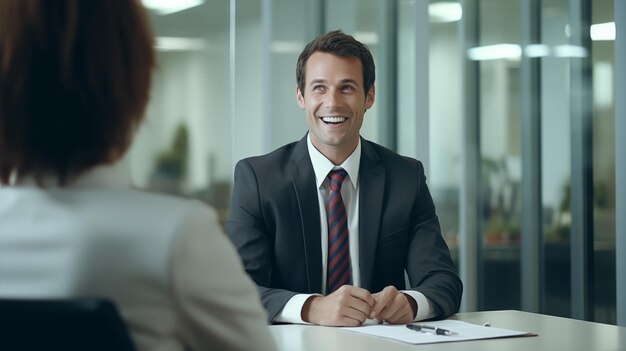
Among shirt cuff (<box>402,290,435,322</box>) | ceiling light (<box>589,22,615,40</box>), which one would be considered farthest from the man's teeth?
ceiling light (<box>589,22,615,40</box>)

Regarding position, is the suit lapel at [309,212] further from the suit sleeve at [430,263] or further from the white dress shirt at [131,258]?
the white dress shirt at [131,258]

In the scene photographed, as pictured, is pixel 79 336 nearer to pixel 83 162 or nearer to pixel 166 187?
pixel 83 162

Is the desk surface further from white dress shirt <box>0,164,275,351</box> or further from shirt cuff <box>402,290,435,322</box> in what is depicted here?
white dress shirt <box>0,164,275,351</box>

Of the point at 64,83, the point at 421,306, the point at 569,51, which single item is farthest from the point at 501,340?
the point at 569,51

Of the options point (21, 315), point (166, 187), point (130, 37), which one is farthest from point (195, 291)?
point (166, 187)

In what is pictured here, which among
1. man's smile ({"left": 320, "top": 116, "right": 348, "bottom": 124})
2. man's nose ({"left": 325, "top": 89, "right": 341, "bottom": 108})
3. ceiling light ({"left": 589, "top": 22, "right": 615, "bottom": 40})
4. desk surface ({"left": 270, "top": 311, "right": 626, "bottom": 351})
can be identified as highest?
ceiling light ({"left": 589, "top": 22, "right": 615, "bottom": 40})

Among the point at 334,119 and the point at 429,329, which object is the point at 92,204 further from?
the point at 334,119

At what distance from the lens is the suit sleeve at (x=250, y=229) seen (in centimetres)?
271

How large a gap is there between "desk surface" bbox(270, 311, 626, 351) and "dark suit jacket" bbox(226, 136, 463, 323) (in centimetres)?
39

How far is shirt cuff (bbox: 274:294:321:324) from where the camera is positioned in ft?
7.64

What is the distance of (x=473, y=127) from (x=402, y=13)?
80cm

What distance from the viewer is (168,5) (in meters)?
3.73

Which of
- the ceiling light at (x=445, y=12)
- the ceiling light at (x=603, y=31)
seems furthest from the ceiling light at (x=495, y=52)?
the ceiling light at (x=603, y=31)

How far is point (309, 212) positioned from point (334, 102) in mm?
437
